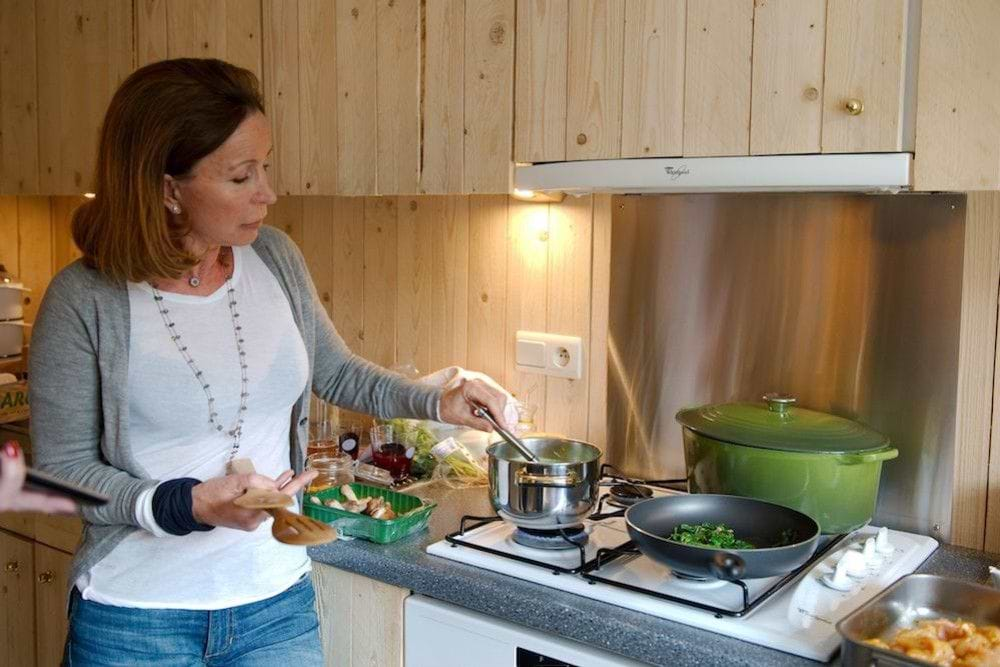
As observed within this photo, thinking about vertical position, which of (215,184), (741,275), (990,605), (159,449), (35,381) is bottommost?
(990,605)

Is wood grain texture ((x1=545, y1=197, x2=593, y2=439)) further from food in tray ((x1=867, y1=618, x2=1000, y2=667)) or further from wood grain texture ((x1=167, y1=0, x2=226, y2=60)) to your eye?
food in tray ((x1=867, y1=618, x2=1000, y2=667))

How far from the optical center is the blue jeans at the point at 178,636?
1.50m

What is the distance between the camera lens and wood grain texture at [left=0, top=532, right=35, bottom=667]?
242cm

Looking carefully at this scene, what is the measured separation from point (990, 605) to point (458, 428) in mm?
1136

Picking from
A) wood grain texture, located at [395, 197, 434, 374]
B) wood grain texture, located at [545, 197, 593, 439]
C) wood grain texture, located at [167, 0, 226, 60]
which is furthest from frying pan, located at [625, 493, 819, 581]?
wood grain texture, located at [167, 0, 226, 60]

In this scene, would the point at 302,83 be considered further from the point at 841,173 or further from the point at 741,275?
the point at 841,173

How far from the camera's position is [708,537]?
4.85 feet

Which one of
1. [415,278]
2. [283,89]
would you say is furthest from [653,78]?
[415,278]

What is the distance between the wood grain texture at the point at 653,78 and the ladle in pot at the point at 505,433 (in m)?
0.47

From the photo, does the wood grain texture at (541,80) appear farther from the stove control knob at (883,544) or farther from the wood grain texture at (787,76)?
the stove control knob at (883,544)

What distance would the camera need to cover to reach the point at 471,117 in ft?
6.07

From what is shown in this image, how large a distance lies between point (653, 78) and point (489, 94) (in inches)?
12.7

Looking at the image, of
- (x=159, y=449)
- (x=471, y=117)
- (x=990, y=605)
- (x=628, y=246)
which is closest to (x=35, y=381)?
(x=159, y=449)

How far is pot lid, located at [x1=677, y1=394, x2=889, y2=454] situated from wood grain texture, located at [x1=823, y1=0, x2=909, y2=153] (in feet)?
1.49
